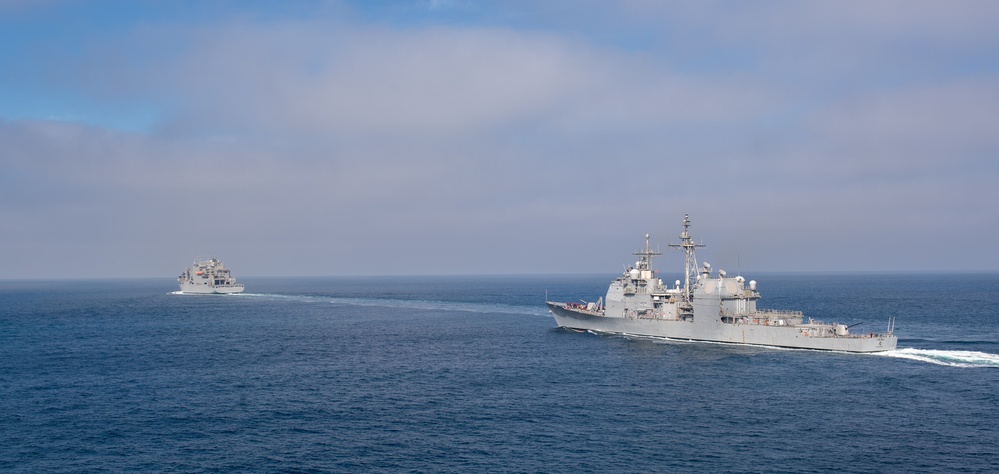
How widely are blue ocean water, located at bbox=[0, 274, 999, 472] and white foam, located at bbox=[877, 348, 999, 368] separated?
39 centimetres

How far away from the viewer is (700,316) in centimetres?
9181

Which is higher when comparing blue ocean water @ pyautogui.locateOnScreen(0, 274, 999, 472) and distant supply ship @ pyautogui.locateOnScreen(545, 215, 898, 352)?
→ distant supply ship @ pyautogui.locateOnScreen(545, 215, 898, 352)

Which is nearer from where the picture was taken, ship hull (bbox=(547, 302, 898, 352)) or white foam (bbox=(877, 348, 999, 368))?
white foam (bbox=(877, 348, 999, 368))

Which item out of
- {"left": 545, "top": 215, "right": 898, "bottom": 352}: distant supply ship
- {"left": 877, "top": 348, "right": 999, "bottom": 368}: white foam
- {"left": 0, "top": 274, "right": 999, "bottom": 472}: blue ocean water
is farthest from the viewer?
{"left": 545, "top": 215, "right": 898, "bottom": 352}: distant supply ship

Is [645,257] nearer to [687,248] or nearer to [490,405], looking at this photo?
[687,248]

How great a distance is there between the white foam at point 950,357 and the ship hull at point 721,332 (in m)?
1.91

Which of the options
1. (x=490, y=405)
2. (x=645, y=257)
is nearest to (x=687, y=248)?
(x=645, y=257)

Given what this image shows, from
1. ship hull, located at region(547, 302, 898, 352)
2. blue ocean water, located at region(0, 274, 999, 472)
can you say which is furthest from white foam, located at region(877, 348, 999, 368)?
ship hull, located at region(547, 302, 898, 352)

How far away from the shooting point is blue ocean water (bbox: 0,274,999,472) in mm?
41625

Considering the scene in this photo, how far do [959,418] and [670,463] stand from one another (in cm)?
2563

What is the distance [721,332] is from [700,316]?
3657 millimetres

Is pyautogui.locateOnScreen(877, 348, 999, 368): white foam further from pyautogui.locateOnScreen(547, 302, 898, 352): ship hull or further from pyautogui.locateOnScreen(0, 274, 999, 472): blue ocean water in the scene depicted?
pyautogui.locateOnScreen(547, 302, 898, 352): ship hull

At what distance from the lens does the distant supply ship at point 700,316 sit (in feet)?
271

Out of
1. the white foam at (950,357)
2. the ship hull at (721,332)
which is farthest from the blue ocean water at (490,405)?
the ship hull at (721,332)
